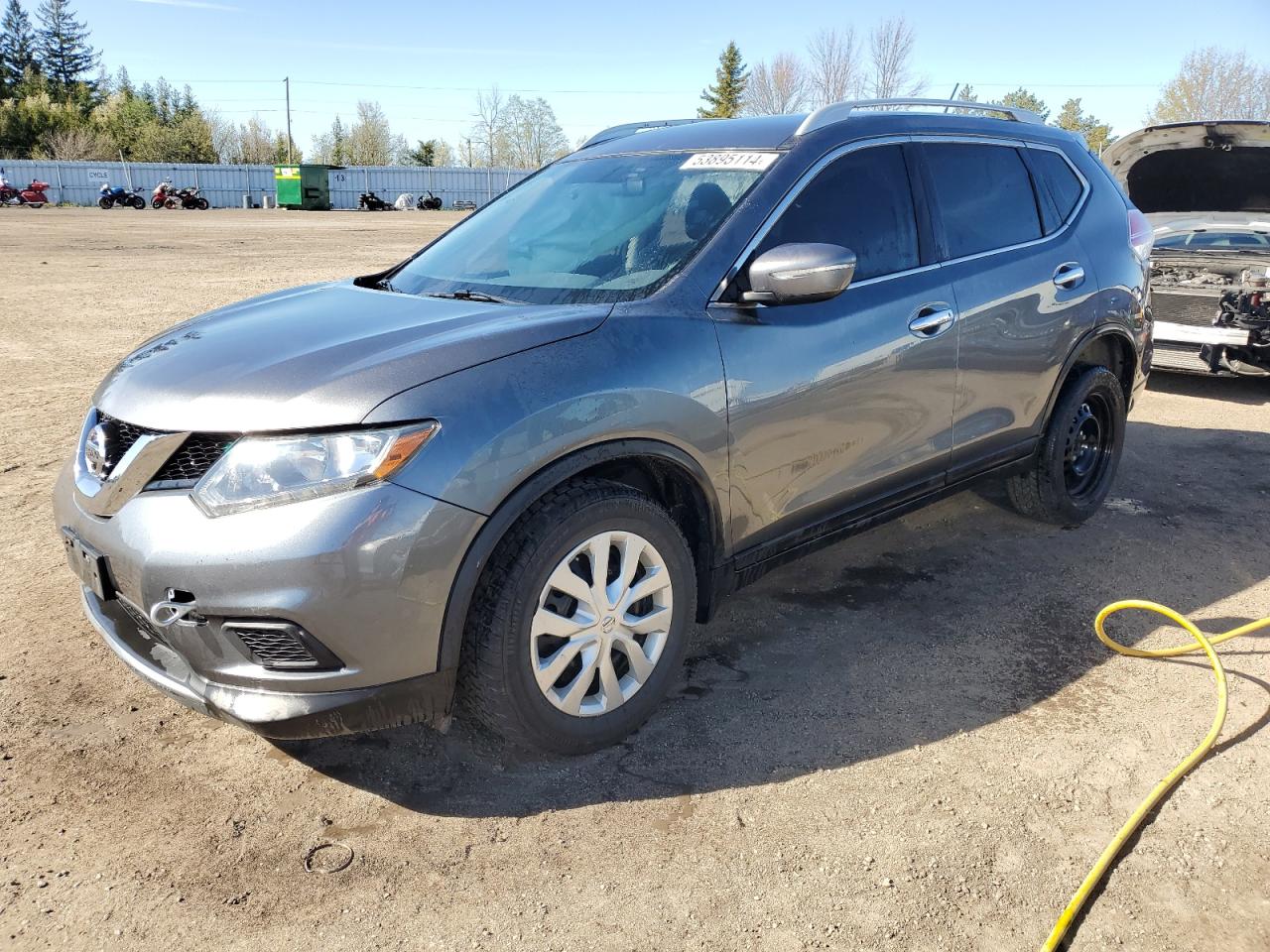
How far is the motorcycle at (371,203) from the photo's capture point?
53625 mm

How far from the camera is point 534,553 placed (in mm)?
2576

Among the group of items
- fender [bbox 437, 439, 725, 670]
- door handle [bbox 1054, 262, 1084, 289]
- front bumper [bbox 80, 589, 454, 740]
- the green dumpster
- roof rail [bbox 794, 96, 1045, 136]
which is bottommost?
front bumper [bbox 80, 589, 454, 740]

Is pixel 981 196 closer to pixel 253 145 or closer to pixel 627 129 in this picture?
pixel 627 129

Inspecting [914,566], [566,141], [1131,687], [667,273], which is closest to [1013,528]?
[914,566]

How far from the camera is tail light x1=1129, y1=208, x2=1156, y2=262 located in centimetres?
480

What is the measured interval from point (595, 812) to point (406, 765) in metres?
0.61

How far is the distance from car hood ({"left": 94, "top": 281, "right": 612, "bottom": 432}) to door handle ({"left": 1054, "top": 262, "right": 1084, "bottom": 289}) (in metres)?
2.36

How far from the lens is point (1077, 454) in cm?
484

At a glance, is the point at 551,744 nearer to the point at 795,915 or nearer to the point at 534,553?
the point at 534,553

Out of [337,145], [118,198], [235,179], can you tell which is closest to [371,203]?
[235,179]

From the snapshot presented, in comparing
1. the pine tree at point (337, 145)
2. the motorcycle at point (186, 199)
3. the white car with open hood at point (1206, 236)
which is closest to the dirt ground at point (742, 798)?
the white car with open hood at point (1206, 236)

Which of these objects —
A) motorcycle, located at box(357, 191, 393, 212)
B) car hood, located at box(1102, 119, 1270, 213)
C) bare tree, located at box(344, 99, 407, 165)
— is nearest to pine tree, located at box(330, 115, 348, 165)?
bare tree, located at box(344, 99, 407, 165)

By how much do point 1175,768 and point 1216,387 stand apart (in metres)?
6.79

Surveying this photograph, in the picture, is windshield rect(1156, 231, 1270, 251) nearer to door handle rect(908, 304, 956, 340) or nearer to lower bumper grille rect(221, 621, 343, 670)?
door handle rect(908, 304, 956, 340)
